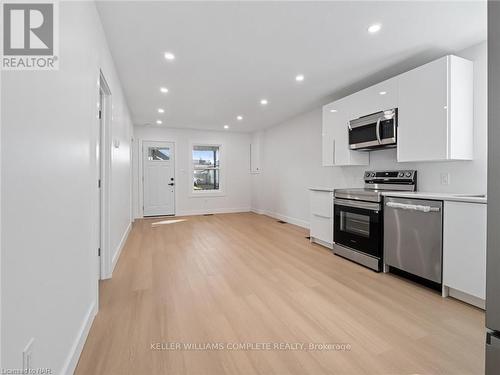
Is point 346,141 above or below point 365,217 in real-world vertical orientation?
above

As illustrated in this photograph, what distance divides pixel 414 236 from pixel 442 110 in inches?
Answer: 51.5

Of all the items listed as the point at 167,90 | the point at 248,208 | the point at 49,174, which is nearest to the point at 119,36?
the point at 167,90

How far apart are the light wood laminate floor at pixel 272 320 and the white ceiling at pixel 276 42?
2.50 metres

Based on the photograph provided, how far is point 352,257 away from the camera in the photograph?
3195 millimetres

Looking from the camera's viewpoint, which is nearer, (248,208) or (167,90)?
(167,90)

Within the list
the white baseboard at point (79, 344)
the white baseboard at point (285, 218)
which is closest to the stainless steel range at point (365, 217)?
the white baseboard at point (285, 218)

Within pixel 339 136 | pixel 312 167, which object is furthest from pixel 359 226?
pixel 312 167

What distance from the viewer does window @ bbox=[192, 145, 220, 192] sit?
23.7 feet

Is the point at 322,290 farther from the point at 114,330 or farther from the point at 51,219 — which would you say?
the point at 51,219

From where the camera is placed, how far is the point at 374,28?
7.39 feet

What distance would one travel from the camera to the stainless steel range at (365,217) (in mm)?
2871

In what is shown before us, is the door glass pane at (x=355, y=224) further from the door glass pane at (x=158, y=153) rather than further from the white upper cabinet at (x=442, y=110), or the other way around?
the door glass pane at (x=158, y=153)

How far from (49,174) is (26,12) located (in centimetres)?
70

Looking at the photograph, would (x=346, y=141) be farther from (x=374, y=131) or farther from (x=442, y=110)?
(x=442, y=110)
